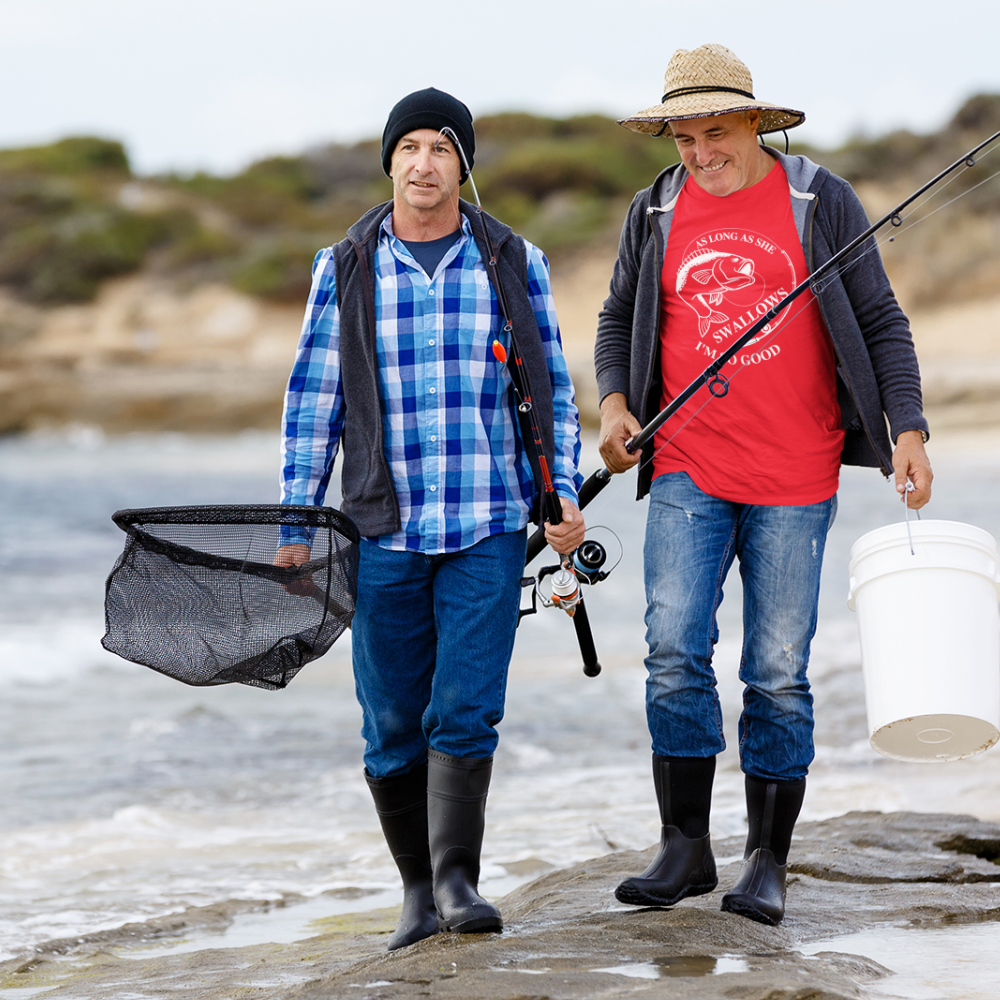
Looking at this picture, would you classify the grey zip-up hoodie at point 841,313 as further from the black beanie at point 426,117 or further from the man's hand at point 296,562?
the man's hand at point 296,562

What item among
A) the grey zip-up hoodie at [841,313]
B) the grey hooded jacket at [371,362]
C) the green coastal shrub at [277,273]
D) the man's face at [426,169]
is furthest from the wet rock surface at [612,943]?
the green coastal shrub at [277,273]

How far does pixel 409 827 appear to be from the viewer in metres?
2.95

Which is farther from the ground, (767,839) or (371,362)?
(371,362)

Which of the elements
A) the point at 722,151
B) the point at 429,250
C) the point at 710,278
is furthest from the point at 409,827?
the point at 722,151

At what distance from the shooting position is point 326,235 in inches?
1484

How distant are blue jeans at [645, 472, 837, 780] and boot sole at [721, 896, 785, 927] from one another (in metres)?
0.27

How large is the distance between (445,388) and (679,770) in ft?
3.11

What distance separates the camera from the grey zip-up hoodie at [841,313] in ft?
9.66

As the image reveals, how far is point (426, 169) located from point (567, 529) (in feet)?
2.58

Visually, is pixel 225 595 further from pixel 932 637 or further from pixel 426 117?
pixel 932 637

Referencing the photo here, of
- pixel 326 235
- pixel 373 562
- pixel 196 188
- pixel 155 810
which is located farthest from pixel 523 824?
pixel 196 188

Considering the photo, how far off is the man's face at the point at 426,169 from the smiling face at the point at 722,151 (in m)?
0.52

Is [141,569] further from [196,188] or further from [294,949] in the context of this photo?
[196,188]

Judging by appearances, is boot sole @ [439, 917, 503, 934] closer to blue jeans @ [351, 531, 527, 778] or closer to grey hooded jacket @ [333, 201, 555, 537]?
blue jeans @ [351, 531, 527, 778]
